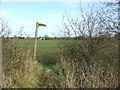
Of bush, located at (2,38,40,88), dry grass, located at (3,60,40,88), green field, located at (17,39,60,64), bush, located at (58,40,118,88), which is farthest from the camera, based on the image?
green field, located at (17,39,60,64)

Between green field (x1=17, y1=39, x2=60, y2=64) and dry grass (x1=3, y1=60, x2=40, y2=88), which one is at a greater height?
green field (x1=17, y1=39, x2=60, y2=64)

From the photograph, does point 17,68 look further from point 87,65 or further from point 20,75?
point 87,65

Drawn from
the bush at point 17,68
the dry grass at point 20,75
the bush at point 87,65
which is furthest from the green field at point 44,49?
the bush at point 87,65

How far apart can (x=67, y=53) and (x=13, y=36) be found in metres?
2.07

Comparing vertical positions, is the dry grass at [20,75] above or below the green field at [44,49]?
below

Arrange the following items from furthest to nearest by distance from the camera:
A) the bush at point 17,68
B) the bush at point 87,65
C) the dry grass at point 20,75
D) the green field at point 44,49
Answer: the green field at point 44,49 < the bush at point 17,68 < the dry grass at point 20,75 < the bush at point 87,65

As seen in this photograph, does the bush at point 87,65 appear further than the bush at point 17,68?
No

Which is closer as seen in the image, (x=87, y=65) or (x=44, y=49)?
(x=87, y=65)

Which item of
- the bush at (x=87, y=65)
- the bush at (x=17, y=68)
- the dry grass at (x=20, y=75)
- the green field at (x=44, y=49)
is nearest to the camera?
the bush at (x=87, y=65)

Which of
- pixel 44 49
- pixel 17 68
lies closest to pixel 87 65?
pixel 17 68

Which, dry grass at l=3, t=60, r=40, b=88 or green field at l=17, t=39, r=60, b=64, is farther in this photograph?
green field at l=17, t=39, r=60, b=64

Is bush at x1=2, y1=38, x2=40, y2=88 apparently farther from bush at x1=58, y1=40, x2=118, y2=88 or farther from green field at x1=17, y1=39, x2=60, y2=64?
bush at x1=58, y1=40, x2=118, y2=88

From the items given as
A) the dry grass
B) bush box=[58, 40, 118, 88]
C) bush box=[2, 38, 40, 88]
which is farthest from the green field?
bush box=[58, 40, 118, 88]

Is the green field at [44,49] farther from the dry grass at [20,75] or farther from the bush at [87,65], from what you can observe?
the bush at [87,65]
